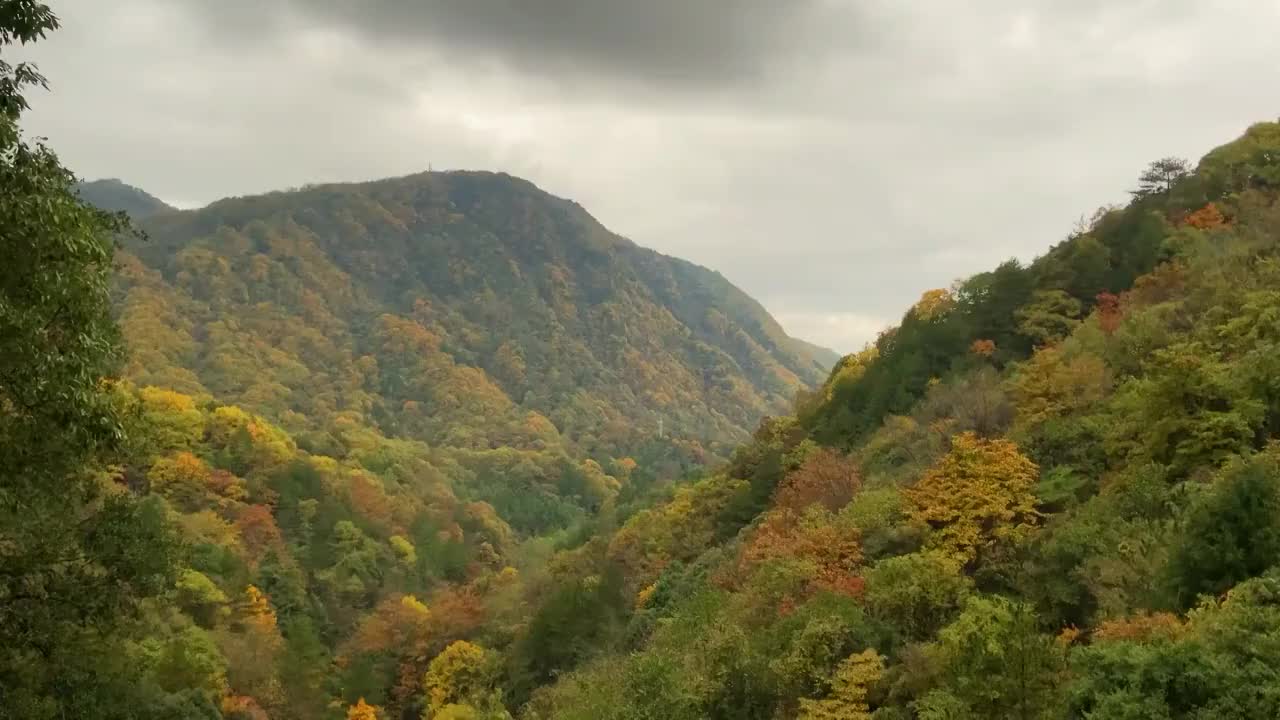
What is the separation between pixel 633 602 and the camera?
5047 cm

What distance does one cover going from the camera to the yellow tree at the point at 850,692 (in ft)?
66.8

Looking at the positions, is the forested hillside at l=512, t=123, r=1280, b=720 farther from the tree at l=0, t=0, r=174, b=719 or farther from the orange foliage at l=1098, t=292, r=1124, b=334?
the tree at l=0, t=0, r=174, b=719

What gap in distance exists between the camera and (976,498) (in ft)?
92.0

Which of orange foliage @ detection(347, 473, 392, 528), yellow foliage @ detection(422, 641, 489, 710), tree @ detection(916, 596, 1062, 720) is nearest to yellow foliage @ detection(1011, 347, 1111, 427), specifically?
tree @ detection(916, 596, 1062, 720)

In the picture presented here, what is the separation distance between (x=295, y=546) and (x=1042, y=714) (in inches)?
3289

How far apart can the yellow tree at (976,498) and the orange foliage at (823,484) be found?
8.47 meters

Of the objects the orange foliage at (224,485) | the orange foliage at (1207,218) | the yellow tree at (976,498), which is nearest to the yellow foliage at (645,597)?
the yellow tree at (976,498)

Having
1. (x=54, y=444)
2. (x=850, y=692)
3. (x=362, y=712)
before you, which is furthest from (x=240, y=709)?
(x=54, y=444)

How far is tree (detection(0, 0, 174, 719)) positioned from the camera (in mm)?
9633

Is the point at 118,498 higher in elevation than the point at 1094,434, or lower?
lower

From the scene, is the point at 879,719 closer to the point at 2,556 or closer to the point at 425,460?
the point at 2,556

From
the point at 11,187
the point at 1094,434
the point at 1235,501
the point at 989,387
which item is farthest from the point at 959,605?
the point at 11,187

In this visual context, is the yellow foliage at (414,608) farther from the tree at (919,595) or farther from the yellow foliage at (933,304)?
the tree at (919,595)

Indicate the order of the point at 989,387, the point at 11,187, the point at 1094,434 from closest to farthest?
1. the point at 11,187
2. the point at 1094,434
3. the point at 989,387
